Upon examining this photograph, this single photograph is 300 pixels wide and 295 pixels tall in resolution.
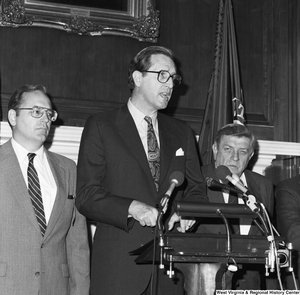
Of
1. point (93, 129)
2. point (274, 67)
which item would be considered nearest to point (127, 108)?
point (93, 129)

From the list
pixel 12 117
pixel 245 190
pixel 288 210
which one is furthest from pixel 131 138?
pixel 288 210

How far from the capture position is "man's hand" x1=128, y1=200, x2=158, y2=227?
2.74 m

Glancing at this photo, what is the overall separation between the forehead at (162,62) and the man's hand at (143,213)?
103 centimetres

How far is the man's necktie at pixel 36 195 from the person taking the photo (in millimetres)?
3490

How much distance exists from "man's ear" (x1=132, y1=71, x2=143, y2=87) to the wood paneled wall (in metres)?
1.53

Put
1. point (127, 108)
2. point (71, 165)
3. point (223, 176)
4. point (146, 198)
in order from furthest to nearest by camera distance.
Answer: point (71, 165) → point (127, 108) → point (146, 198) → point (223, 176)

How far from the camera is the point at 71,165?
3.89 metres

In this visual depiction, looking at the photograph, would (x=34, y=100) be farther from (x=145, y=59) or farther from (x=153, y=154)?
(x=153, y=154)

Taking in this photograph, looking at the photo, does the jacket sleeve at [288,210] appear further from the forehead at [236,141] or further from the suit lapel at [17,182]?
the suit lapel at [17,182]

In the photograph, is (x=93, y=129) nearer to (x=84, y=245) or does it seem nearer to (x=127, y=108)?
(x=127, y=108)

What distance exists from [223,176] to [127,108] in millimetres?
1086

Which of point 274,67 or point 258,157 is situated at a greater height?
point 274,67

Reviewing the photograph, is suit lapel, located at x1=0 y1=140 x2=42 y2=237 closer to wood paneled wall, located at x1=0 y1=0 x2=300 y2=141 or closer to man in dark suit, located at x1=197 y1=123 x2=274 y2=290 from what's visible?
man in dark suit, located at x1=197 y1=123 x2=274 y2=290

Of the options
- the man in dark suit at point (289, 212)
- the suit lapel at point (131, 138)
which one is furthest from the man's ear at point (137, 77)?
the man in dark suit at point (289, 212)
